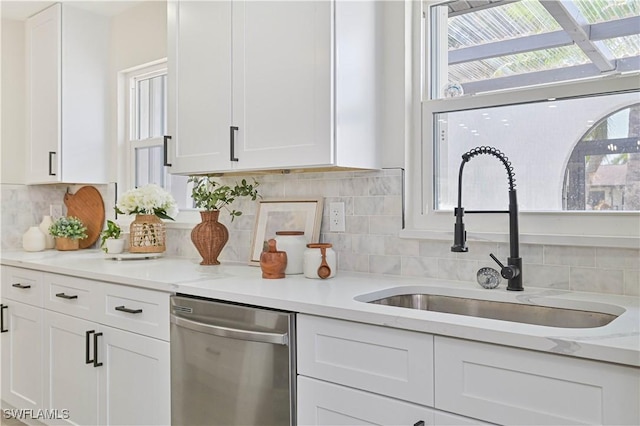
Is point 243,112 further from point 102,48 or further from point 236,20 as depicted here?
point 102,48

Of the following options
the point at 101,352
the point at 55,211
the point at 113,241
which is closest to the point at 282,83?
the point at 101,352

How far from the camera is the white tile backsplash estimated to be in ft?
5.41

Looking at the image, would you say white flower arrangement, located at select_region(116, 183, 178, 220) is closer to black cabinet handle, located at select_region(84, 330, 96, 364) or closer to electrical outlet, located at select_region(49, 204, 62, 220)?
black cabinet handle, located at select_region(84, 330, 96, 364)

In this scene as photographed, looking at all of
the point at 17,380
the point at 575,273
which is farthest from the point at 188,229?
the point at 575,273

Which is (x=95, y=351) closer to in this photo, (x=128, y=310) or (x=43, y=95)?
(x=128, y=310)

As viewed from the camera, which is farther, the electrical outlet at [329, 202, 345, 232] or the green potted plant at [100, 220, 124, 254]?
the green potted plant at [100, 220, 124, 254]

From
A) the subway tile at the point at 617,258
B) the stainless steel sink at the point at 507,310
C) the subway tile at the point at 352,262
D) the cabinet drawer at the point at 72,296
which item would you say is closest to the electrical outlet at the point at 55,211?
the cabinet drawer at the point at 72,296

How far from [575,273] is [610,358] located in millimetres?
707

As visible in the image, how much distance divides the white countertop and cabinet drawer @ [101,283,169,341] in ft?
0.14

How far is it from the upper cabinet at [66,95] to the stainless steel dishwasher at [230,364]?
187cm

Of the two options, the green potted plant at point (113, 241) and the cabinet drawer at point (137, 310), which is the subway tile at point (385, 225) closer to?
the cabinet drawer at point (137, 310)

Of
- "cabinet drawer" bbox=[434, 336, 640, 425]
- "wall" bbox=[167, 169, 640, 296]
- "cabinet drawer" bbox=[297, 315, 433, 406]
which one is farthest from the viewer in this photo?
"wall" bbox=[167, 169, 640, 296]

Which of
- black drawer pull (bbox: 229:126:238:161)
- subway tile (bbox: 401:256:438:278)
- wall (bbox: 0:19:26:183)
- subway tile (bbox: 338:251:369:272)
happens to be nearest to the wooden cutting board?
wall (bbox: 0:19:26:183)

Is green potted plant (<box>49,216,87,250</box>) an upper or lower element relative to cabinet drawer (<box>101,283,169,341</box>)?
upper
